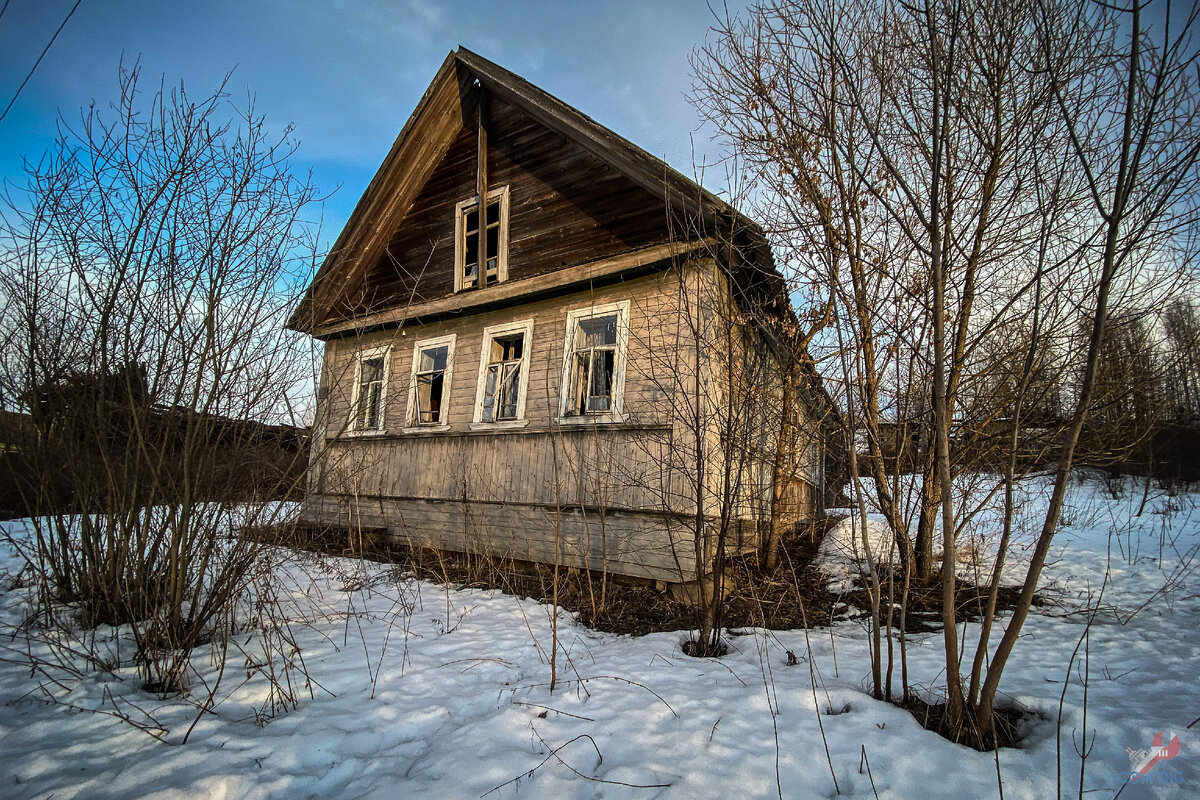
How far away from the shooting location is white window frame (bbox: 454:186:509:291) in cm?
819

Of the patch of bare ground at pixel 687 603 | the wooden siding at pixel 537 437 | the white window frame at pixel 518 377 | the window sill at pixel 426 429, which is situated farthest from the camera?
the window sill at pixel 426 429

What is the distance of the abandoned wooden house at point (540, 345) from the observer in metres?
5.99

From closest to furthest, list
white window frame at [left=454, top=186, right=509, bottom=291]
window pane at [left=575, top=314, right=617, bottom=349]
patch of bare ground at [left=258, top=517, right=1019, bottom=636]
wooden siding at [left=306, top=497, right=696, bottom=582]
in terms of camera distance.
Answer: patch of bare ground at [left=258, top=517, right=1019, bottom=636]
wooden siding at [left=306, top=497, right=696, bottom=582]
window pane at [left=575, top=314, right=617, bottom=349]
white window frame at [left=454, top=186, right=509, bottom=291]

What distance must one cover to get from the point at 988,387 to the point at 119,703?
718 centimetres

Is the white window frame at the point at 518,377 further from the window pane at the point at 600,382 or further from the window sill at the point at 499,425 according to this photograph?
the window pane at the point at 600,382

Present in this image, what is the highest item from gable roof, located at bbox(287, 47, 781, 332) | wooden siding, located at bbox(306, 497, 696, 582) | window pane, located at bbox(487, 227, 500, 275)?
gable roof, located at bbox(287, 47, 781, 332)

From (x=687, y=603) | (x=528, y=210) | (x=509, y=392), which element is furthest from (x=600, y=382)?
(x=528, y=210)

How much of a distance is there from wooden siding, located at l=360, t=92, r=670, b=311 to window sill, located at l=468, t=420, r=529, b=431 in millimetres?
2152

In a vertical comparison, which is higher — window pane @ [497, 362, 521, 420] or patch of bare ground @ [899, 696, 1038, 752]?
window pane @ [497, 362, 521, 420]

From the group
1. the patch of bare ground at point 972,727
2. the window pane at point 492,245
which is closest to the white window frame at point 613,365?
the window pane at point 492,245

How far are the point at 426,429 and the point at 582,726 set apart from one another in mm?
6193

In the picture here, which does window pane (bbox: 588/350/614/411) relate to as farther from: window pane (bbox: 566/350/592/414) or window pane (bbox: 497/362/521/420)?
window pane (bbox: 497/362/521/420)

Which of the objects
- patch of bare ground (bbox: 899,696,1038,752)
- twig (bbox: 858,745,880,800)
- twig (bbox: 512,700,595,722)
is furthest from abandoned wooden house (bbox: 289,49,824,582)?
twig (bbox: 858,745,880,800)

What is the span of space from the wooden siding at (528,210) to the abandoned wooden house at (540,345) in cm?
3
